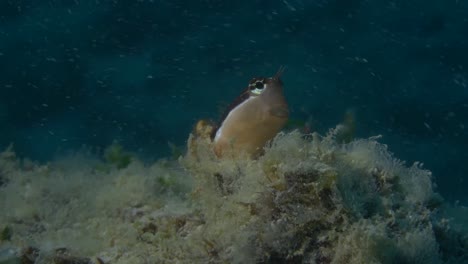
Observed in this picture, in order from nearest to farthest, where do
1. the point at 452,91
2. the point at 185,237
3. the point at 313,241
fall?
the point at 313,241
the point at 185,237
the point at 452,91

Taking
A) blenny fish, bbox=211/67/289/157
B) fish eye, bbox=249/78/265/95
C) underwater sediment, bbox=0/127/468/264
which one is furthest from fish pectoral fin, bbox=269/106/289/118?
underwater sediment, bbox=0/127/468/264

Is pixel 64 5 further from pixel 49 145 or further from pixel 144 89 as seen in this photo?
pixel 49 145

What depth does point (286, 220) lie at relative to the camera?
8.32 ft

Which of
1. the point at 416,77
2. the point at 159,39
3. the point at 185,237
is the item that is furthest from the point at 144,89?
the point at 185,237

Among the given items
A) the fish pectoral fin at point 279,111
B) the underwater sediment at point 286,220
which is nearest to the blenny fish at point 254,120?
the fish pectoral fin at point 279,111

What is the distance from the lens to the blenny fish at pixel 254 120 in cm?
346

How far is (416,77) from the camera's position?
58.9ft

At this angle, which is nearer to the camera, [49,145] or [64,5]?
[64,5]

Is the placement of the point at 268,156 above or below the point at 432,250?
above

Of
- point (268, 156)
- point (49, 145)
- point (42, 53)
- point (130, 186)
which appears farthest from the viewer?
point (49, 145)

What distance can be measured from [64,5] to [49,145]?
22.9 feet

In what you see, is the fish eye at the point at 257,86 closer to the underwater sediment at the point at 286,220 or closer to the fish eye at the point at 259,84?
the fish eye at the point at 259,84

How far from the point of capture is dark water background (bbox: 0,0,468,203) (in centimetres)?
1723

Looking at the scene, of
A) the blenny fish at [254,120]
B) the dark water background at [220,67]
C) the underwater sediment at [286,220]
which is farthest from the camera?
the dark water background at [220,67]
